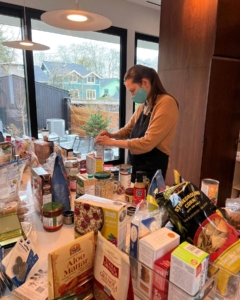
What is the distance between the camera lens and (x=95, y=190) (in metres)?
1.14

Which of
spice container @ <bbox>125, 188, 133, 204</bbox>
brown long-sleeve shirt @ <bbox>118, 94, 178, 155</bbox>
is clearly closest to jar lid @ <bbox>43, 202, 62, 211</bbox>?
spice container @ <bbox>125, 188, 133, 204</bbox>

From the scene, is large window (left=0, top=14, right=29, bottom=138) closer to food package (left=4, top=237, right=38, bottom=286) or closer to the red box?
food package (left=4, top=237, right=38, bottom=286)

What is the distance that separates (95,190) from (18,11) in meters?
2.36

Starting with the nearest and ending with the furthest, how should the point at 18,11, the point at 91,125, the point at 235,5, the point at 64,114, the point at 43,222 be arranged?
the point at 43,222 → the point at 235,5 → the point at 18,11 → the point at 64,114 → the point at 91,125

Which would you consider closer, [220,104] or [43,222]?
[43,222]

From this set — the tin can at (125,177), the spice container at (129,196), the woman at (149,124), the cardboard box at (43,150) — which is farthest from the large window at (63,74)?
the spice container at (129,196)

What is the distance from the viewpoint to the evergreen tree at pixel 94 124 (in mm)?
3504

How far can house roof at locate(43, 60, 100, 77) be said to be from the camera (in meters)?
3.01

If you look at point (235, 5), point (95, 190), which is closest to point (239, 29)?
point (235, 5)

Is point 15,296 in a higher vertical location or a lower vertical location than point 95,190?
lower

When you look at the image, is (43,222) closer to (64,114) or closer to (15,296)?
(15,296)

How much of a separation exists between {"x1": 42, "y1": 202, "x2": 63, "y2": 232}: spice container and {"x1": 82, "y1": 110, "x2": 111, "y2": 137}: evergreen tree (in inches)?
101

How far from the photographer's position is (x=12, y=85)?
2773 mm

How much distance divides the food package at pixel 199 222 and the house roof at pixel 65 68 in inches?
107
